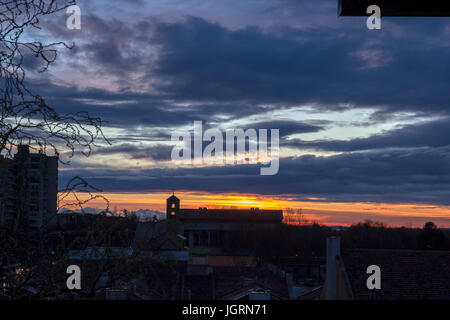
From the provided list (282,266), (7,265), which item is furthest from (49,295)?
(282,266)

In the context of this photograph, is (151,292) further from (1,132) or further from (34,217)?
(1,132)

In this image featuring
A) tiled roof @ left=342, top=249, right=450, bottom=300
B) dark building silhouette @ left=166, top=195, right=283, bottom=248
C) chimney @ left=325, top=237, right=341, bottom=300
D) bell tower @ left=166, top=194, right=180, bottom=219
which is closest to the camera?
bell tower @ left=166, top=194, right=180, bottom=219

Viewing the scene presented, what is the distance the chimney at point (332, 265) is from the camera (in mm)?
12281

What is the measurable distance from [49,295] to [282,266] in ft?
136

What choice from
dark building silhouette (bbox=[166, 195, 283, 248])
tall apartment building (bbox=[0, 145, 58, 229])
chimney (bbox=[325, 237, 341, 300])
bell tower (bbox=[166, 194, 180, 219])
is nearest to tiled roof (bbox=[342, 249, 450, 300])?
chimney (bbox=[325, 237, 341, 300])

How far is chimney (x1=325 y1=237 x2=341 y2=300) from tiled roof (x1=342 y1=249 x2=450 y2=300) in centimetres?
30

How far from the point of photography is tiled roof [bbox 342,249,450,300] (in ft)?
36.4

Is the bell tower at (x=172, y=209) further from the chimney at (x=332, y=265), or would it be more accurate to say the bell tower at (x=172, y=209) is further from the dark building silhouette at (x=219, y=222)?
the dark building silhouette at (x=219, y=222)

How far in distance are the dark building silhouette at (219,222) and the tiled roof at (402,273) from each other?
46.8m

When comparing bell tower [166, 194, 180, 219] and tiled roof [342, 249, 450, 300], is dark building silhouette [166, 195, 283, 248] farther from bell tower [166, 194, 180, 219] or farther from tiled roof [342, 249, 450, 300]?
tiled roof [342, 249, 450, 300]

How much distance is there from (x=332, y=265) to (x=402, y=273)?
1.74 meters

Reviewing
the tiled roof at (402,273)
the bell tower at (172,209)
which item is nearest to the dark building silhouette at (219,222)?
the bell tower at (172,209)

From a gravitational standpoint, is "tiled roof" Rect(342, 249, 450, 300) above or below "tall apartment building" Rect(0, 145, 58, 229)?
below

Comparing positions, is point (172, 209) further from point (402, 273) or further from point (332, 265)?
point (402, 273)
